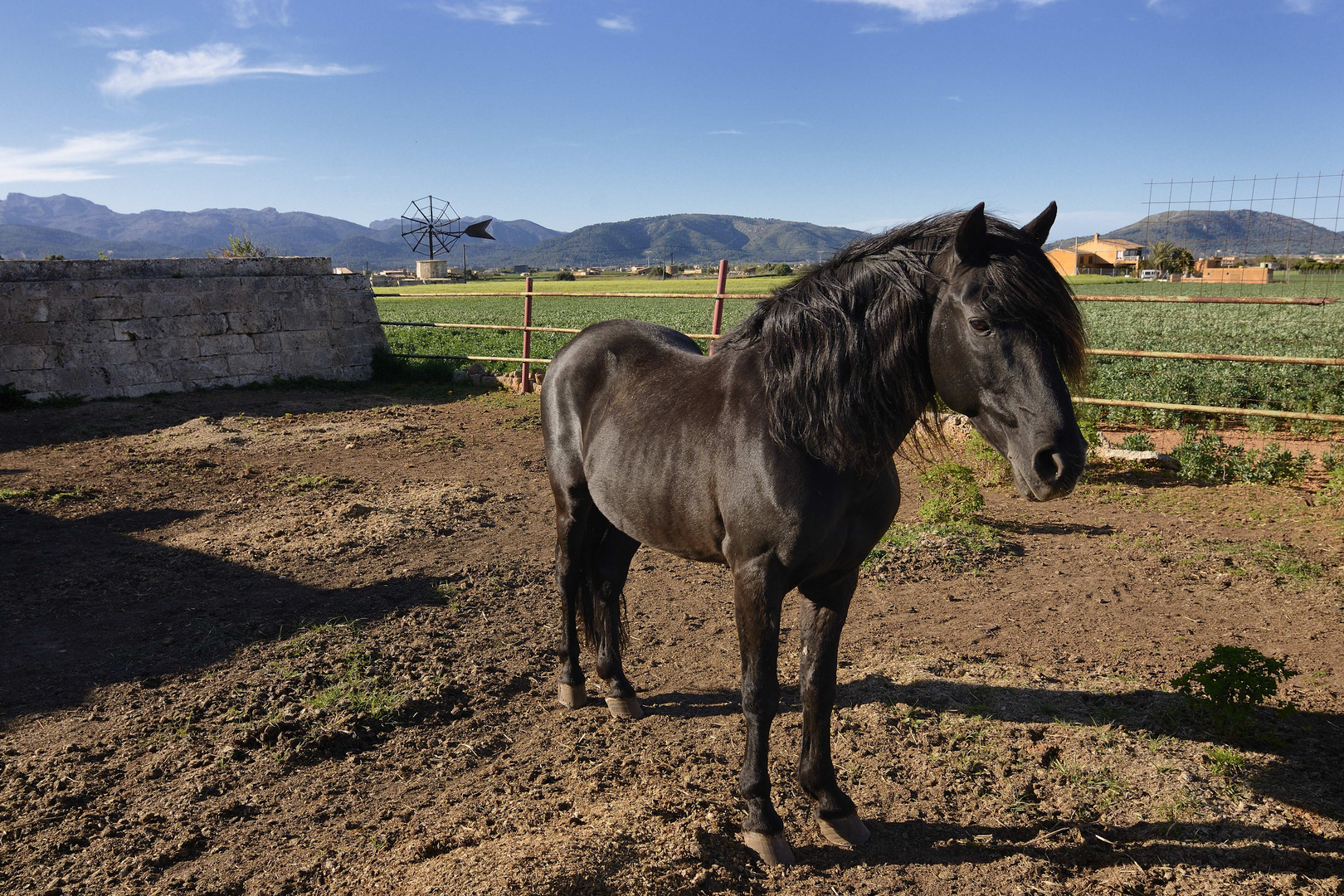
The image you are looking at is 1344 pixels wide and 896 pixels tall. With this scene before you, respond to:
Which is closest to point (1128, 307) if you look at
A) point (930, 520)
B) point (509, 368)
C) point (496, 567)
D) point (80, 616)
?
point (509, 368)

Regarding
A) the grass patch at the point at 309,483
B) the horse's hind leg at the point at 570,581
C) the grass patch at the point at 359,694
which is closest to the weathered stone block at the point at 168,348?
the grass patch at the point at 309,483

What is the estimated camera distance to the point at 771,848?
7.72 feet

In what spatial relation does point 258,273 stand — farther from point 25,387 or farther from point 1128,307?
point 1128,307

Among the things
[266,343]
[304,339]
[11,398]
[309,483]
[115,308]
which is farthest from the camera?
[304,339]

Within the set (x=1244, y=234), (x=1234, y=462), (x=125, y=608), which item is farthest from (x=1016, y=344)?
(x=1244, y=234)

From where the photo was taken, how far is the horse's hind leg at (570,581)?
10.7ft

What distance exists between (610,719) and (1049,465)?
7.18 feet

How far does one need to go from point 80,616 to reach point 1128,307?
33.7m

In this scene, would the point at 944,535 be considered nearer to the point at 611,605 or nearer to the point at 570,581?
the point at 611,605

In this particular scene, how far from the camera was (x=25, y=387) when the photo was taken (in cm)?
1032

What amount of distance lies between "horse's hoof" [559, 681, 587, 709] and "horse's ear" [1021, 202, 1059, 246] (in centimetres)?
253

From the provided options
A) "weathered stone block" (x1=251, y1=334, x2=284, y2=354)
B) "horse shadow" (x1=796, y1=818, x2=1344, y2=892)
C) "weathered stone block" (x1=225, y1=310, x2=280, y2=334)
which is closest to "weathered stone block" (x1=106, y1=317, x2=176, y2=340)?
"weathered stone block" (x1=225, y1=310, x2=280, y2=334)

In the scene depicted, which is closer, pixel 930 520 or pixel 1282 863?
pixel 1282 863

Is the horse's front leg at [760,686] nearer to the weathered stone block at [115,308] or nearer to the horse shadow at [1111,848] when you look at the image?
the horse shadow at [1111,848]
